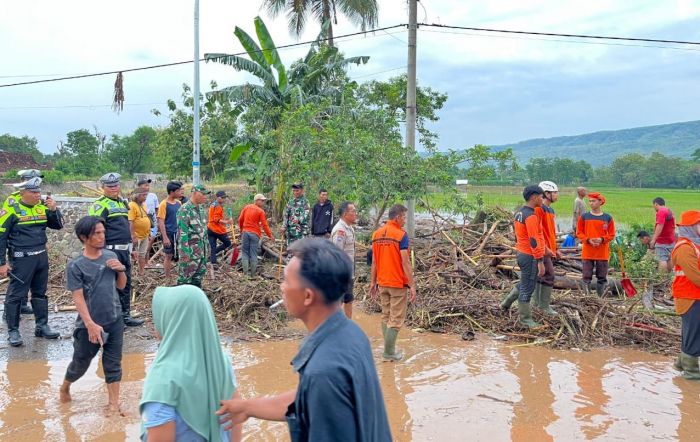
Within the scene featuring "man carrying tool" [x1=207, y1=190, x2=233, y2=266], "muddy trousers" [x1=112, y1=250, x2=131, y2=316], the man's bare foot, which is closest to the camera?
the man's bare foot

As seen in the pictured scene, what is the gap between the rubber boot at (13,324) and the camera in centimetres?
688

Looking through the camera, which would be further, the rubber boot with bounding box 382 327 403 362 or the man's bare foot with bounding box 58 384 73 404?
the rubber boot with bounding box 382 327 403 362

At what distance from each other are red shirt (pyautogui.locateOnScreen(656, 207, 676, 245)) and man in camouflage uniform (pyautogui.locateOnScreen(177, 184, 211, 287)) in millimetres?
8031

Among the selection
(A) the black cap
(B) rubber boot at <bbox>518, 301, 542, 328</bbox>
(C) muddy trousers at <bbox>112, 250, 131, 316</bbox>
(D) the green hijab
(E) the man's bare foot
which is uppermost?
(A) the black cap

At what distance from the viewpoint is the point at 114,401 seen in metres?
4.84

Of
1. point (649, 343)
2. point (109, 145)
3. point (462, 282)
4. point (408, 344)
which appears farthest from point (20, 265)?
point (109, 145)

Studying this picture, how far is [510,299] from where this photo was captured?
785 cm

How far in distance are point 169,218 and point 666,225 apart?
8916 millimetres

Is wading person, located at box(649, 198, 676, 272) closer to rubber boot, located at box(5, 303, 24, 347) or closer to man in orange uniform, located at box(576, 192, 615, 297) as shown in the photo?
man in orange uniform, located at box(576, 192, 615, 297)

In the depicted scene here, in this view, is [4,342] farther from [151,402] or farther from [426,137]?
[426,137]

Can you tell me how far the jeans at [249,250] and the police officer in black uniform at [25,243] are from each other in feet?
12.3

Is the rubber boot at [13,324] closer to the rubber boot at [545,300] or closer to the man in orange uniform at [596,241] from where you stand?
the rubber boot at [545,300]

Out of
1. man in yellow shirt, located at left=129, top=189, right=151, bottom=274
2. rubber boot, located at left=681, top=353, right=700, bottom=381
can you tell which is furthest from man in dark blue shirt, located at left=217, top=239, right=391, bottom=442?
man in yellow shirt, located at left=129, top=189, right=151, bottom=274

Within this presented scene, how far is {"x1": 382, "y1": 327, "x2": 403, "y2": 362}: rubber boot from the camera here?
256 inches
